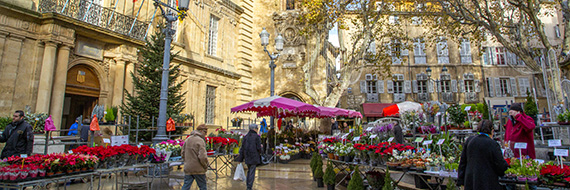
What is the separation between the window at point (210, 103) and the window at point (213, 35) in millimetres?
2192

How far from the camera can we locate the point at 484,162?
3715mm

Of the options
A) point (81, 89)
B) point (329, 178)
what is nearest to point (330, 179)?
point (329, 178)

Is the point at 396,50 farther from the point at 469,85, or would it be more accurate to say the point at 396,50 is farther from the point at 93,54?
the point at 93,54

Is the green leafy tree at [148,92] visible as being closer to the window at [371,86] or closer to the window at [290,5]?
the window at [290,5]

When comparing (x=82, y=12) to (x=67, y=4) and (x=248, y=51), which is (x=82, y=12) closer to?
(x=67, y=4)

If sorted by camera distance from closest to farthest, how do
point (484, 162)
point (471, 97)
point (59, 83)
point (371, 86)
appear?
point (484, 162) < point (59, 83) < point (471, 97) < point (371, 86)

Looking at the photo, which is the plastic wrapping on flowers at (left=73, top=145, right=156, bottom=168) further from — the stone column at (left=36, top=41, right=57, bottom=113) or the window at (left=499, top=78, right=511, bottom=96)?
the window at (left=499, top=78, right=511, bottom=96)

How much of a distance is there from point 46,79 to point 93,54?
2.14 meters

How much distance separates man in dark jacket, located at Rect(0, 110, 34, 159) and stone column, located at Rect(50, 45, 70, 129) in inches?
204

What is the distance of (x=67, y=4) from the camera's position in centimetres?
1035

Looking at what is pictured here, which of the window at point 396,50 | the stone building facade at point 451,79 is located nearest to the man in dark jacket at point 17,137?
the window at point 396,50

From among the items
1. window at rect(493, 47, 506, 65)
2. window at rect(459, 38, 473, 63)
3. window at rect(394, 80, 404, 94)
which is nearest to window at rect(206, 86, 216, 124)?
window at rect(394, 80, 404, 94)

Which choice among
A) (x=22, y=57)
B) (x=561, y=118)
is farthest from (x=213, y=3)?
(x=561, y=118)

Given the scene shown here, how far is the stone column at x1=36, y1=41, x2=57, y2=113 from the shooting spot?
9.80 meters
